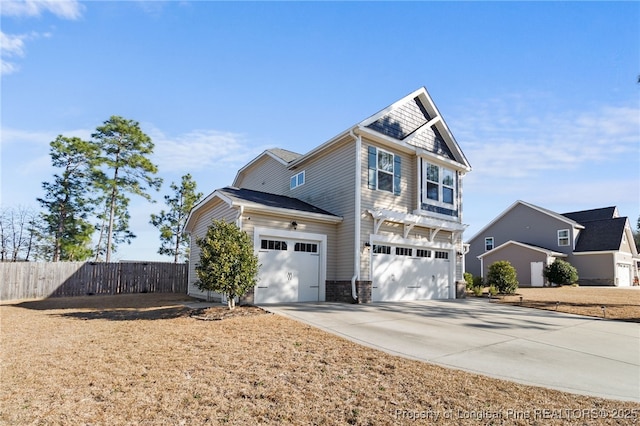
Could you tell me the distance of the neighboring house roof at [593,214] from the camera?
3534cm

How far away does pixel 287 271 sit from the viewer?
1274 centimetres

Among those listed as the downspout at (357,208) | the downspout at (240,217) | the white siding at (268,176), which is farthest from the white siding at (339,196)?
the downspout at (240,217)

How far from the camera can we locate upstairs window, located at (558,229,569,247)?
31636mm

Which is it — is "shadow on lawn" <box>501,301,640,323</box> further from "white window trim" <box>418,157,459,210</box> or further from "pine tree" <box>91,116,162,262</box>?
"pine tree" <box>91,116,162,262</box>

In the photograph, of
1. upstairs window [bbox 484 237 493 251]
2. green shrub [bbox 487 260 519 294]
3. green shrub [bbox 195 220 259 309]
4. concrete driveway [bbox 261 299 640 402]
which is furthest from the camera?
upstairs window [bbox 484 237 493 251]

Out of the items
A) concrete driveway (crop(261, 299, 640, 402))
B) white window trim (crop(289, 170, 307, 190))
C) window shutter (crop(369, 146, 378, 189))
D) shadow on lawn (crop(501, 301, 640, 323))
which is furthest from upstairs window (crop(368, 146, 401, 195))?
shadow on lawn (crop(501, 301, 640, 323))

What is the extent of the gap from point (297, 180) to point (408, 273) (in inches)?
258

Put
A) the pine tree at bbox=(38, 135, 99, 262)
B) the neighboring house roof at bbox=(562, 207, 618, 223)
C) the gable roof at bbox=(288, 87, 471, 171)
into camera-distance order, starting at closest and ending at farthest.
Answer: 1. the gable roof at bbox=(288, 87, 471, 171)
2. the pine tree at bbox=(38, 135, 99, 262)
3. the neighboring house roof at bbox=(562, 207, 618, 223)

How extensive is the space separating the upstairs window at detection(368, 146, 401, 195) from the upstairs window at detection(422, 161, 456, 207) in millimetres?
1492

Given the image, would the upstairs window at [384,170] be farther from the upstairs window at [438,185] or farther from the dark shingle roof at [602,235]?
the dark shingle roof at [602,235]

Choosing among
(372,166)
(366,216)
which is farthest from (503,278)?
(372,166)

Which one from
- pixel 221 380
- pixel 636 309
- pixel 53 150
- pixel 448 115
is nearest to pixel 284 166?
pixel 448 115

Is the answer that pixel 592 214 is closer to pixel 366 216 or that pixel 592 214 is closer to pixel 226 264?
pixel 366 216

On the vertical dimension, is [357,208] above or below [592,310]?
above
